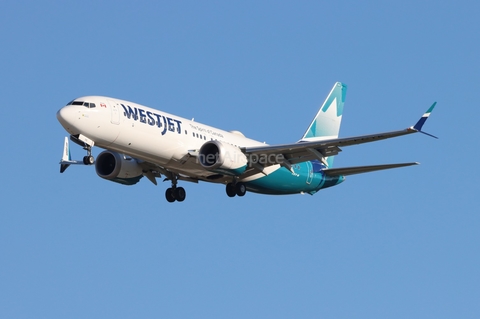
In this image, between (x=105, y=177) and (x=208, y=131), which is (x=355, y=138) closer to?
(x=208, y=131)

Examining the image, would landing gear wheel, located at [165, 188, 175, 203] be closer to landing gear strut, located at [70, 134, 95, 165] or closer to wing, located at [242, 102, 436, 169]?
wing, located at [242, 102, 436, 169]

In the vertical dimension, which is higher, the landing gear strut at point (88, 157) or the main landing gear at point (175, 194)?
the landing gear strut at point (88, 157)

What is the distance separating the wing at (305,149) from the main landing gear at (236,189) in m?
1.97

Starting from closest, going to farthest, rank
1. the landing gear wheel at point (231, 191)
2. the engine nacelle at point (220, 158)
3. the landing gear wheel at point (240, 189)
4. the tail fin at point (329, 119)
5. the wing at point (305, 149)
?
the wing at point (305, 149), the engine nacelle at point (220, 158), the landing gear wheel at point (240, 189), the landing gear wheel at point (231, 191), the tail fin at point (329, 119)

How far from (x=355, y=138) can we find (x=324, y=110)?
14.2 metres

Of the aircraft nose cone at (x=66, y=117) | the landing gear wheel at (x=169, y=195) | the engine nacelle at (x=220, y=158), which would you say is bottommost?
the landing gear wheel at (x=169, y=195)

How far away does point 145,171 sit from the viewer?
49.9 meters

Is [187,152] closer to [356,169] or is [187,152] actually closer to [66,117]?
[66,117]

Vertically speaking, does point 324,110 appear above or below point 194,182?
above

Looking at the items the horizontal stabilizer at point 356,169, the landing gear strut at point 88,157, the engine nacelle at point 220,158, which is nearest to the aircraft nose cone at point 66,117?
the landing gear strut at point 88,157

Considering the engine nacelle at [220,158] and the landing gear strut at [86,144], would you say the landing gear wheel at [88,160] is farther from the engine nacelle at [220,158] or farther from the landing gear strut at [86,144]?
the engine nacelle at [220,158]

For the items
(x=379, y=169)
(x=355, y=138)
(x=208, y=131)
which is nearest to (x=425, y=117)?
(x=355, y=138)

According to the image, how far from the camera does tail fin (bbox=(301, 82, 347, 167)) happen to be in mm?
56594

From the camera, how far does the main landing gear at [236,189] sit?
49094 mm
